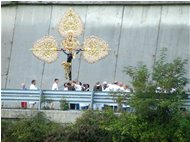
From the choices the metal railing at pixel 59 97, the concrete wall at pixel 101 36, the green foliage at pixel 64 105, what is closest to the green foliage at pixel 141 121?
the metal railing at pixel 59 97

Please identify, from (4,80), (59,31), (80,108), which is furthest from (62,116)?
(4,80)

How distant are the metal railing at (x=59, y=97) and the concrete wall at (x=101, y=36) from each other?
24.5ft

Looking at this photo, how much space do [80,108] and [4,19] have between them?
11693 mm

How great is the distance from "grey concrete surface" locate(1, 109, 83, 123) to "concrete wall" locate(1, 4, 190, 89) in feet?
26.1

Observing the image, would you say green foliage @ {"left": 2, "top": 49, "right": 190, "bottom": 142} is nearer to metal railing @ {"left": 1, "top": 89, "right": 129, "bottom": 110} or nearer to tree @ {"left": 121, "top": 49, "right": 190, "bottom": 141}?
tree @ {"left": 121, "top": 49, "right": 190, "bottom": 141}

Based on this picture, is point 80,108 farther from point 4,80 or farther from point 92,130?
point 4,80

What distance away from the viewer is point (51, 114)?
23.8 meters

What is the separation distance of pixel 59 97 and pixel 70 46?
5830 millimetres

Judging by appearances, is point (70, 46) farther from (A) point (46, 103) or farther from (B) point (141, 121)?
(B) point (141, 121)

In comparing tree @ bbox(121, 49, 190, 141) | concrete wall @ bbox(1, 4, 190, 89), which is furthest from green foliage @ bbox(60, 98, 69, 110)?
concrete wall @ bbox(1, 4, 190, 89)

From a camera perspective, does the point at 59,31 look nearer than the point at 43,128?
No

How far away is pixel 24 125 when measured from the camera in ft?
76.4

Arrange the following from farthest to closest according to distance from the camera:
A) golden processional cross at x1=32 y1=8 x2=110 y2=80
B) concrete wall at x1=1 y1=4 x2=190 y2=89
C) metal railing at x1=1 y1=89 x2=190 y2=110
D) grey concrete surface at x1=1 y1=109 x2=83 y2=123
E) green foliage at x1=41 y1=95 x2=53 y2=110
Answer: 1. concrete wall at x1=1 y1=4 x2=190 y2=89
2. golden processional cross at x1=32 y1=8 x2=110 y2=80
3. green foliage at x1=41 y1=95 x2=53 y2=110
4. metal railing at x1=1 y1=89 x2=190 y2=110
5. grey concrete surface at x1=1 y1=109 x2=83 y2=123

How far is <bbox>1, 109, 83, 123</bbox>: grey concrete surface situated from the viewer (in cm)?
2342
